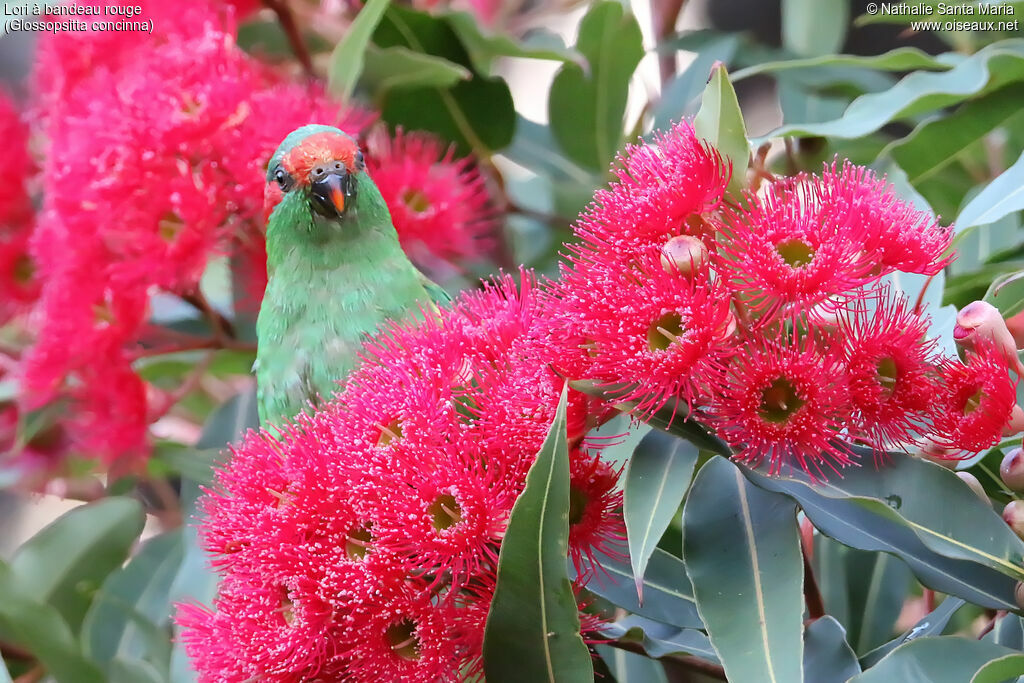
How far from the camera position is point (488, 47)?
4.34 ft

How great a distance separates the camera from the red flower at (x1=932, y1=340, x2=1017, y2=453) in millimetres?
630

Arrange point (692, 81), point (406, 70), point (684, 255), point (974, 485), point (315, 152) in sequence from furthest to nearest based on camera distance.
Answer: point (692, 81)
point (406, 70)
point (315, 152)
point (974, 485)
point (684, 255)

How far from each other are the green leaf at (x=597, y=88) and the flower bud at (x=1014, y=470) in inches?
35.4

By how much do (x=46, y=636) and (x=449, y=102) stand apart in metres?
0.89

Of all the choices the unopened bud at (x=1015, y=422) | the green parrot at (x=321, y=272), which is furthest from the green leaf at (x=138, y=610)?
the unopened bud at (x=1015, y=422)

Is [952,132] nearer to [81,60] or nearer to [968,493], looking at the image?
[968,493]

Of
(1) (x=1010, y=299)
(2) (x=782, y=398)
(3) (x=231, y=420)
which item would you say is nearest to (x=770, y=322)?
(2) (x=782, y=398)

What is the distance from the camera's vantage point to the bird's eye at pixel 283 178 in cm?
122

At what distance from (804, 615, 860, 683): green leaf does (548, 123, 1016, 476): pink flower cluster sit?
17 centimetres

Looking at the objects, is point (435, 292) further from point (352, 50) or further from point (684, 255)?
point (684, 255)

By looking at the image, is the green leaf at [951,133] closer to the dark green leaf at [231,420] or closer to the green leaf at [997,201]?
the green leaf at [997,201]

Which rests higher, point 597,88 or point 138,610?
point 597,88

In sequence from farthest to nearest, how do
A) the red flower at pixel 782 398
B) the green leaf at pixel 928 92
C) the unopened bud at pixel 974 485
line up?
the green leaf at pixel 928 92
the unopened bud at pixel 974 485
the red flower at pixel 782 398

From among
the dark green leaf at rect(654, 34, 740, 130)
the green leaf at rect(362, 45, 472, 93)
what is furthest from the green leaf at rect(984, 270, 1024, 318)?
the green leaf at rect(362, 45, 472, 93)
